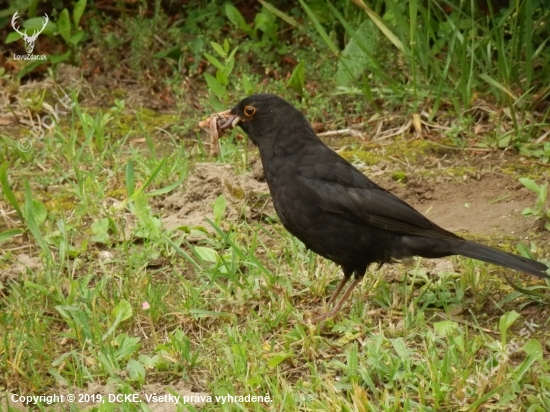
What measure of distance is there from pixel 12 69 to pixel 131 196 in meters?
2.84

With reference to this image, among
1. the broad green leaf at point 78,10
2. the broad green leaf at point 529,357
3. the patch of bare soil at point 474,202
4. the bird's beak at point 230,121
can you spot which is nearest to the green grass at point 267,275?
the broad green leaf at point 529,357

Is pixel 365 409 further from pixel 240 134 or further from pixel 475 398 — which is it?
pixel 240 134

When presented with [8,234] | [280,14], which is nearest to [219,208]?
[8,234]

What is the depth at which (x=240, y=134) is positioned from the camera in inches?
A: 274

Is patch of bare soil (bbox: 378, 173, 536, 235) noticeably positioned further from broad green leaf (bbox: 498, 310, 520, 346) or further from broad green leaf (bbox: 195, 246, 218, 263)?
broad green leaf (bbox: 195, 246, 218, 263)

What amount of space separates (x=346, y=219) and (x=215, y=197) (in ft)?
4.35

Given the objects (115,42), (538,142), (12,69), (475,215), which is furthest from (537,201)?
(12,69)

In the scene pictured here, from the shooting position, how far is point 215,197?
5898mm

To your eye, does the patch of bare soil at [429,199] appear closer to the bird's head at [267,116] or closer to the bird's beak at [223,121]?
the bird's beak at [223,121]

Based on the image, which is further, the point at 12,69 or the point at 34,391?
the point at 12,69

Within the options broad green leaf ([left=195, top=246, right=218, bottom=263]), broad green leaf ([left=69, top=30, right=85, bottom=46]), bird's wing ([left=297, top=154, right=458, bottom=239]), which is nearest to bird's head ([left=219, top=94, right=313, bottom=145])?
bird's wing ([left=297, top=154, right=458, bottom=239])

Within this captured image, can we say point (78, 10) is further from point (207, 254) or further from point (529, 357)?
point (529, 357)

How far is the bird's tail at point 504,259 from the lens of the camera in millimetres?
4445

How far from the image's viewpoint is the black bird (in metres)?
4.75
